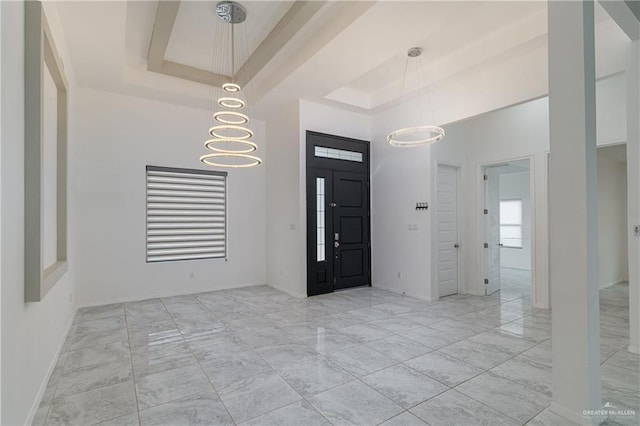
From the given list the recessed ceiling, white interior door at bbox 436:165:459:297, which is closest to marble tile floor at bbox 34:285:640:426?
white interior door at bbox 436:165:459:297

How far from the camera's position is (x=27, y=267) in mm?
2268

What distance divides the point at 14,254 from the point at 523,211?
Result: 11.3m

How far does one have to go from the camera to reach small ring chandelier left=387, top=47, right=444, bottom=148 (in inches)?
179

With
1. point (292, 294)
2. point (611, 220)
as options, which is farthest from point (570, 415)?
point (611, 220)

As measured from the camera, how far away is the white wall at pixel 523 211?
A: 933 centimetres

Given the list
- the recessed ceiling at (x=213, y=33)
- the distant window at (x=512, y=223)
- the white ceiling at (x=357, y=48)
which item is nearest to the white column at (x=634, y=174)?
the white ceiling at (x=357, y=48)

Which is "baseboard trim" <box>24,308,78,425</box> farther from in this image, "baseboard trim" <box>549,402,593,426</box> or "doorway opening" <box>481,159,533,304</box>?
"doorway opening" <box>481,159,533,304</box>

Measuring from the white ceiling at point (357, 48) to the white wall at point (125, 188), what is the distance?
45 cm

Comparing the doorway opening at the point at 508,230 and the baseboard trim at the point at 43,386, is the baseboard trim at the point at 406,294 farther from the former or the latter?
the baseboard trim at the point at 43,386

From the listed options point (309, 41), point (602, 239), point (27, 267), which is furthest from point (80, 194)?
point (602, 239)

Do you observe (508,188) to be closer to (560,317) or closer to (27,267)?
(560,317)

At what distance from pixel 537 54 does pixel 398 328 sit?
403 cm

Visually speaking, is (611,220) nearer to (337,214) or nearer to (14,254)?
(337,214)

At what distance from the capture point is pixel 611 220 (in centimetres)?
704
